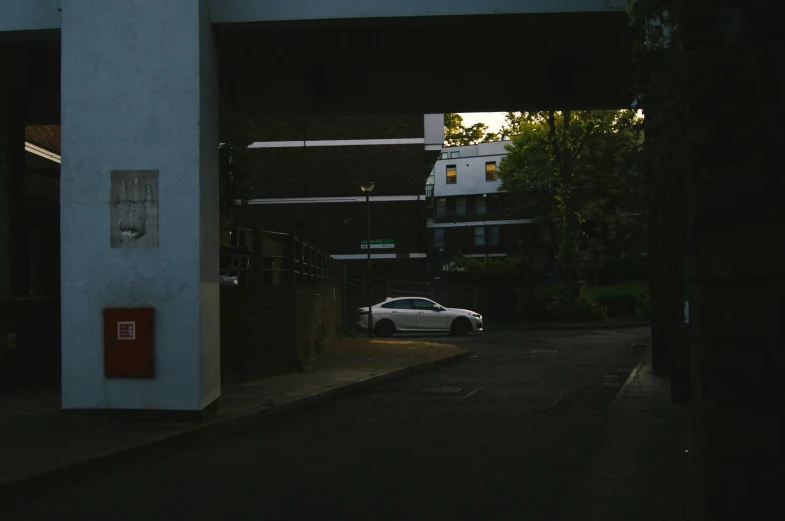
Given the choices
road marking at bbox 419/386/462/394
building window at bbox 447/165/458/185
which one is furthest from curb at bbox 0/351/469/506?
building window at bbox 447/165/458/185

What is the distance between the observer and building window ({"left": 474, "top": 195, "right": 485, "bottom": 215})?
81.2 m

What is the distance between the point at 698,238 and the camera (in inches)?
181

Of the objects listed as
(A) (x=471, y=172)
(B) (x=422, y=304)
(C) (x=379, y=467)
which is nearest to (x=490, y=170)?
(A) (x=471, y=172)

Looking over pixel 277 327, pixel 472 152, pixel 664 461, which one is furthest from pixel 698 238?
pixel 472 152

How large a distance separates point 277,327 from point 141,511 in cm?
975

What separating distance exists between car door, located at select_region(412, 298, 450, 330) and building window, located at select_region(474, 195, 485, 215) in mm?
48258

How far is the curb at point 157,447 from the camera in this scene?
6.87 m

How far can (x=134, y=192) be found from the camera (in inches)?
396

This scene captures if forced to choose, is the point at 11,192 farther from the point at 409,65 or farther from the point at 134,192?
the point at 409,65

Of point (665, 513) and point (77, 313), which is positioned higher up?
point (77, 313)

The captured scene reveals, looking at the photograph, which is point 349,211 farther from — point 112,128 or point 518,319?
point 112,128

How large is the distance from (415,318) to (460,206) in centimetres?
5076

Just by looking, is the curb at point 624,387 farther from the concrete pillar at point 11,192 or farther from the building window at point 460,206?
the building window at point 460,206

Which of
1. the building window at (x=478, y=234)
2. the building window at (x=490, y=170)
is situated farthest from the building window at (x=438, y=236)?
the building window at (x=490, y=170)
